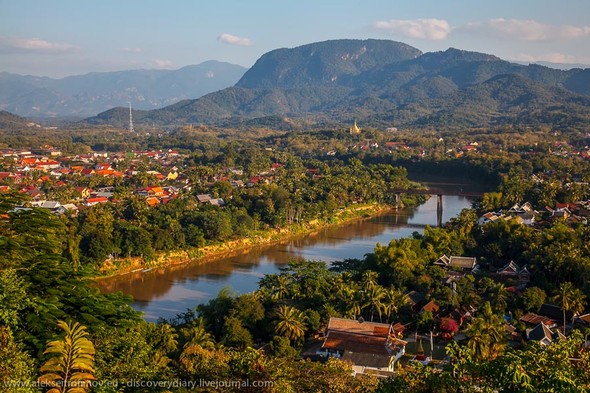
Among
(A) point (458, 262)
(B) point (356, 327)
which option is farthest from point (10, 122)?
(B) point (356, 327)

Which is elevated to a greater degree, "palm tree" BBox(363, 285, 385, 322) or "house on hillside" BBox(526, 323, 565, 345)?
"palm tree" BBox(363, 285, 385, 322)

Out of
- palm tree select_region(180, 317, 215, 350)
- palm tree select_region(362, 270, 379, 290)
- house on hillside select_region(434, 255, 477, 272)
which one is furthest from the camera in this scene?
house on hillside select_region(434, 255, 477, 272)

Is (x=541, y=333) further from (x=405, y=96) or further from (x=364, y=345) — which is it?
(x=405, y=96)


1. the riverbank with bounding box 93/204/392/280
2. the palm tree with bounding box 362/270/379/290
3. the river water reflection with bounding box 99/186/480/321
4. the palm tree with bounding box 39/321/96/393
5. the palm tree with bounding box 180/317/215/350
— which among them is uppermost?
the palm tree with bounding box 39/321/96/393

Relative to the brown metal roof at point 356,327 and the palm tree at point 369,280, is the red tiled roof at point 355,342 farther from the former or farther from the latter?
the palm tree at point 369,280

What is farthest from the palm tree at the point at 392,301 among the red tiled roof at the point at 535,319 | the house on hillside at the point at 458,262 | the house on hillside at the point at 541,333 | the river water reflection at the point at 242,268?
the river water reflection at the point at 242,268

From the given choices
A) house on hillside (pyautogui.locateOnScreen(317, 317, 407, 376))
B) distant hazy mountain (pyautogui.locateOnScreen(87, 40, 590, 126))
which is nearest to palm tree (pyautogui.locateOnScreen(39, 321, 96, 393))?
house on hillside (pyautogui.locateOnScreen(317, 317, 407, 376))

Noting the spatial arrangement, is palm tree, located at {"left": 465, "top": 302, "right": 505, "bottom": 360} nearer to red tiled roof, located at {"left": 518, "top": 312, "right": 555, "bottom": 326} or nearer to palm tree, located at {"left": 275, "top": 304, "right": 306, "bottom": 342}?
red tiled roof, located at {"left": 518, "top": 312, "right": 555, "bottom": 326}

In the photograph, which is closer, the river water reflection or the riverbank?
the river water reflection
